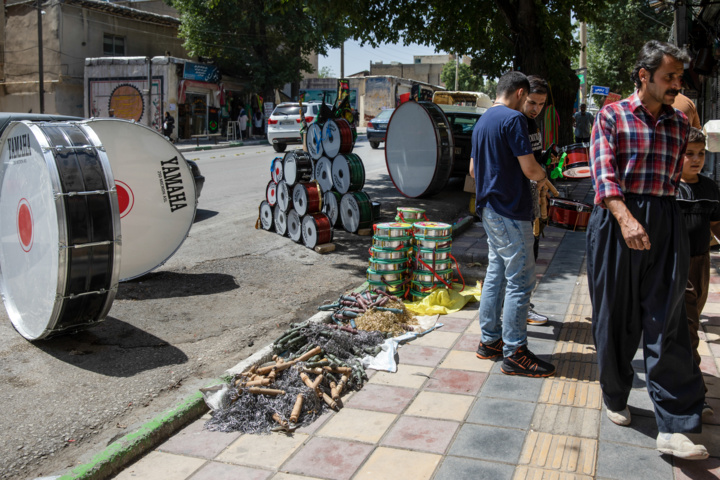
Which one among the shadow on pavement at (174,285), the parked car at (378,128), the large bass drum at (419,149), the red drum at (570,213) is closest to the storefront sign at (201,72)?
the parked car at (378,128)

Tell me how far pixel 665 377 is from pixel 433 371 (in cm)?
165

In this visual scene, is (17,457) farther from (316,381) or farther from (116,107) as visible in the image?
(116,107)

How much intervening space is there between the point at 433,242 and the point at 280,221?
3595 mm

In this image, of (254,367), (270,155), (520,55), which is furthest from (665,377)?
(270,155)

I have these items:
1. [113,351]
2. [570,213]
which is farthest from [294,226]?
[570,213]

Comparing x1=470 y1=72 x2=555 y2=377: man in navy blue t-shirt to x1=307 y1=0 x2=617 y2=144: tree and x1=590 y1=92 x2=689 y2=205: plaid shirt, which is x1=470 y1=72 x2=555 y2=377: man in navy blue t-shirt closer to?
x1=590 y1=92 x2=689 y2=205: plaid shirt

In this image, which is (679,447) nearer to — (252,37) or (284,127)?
(284,127)

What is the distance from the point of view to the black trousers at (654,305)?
324 centimetres

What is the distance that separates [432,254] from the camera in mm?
5996

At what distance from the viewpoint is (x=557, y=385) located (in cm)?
418

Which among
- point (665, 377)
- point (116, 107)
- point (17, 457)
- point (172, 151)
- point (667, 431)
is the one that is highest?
point (116, 107)

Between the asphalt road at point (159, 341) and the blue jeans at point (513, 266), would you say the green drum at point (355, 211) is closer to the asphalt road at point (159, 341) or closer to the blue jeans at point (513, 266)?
the asphalt road at point (159, 341)

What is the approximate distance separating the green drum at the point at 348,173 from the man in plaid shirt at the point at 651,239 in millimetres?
5879

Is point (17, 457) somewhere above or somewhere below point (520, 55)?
below
